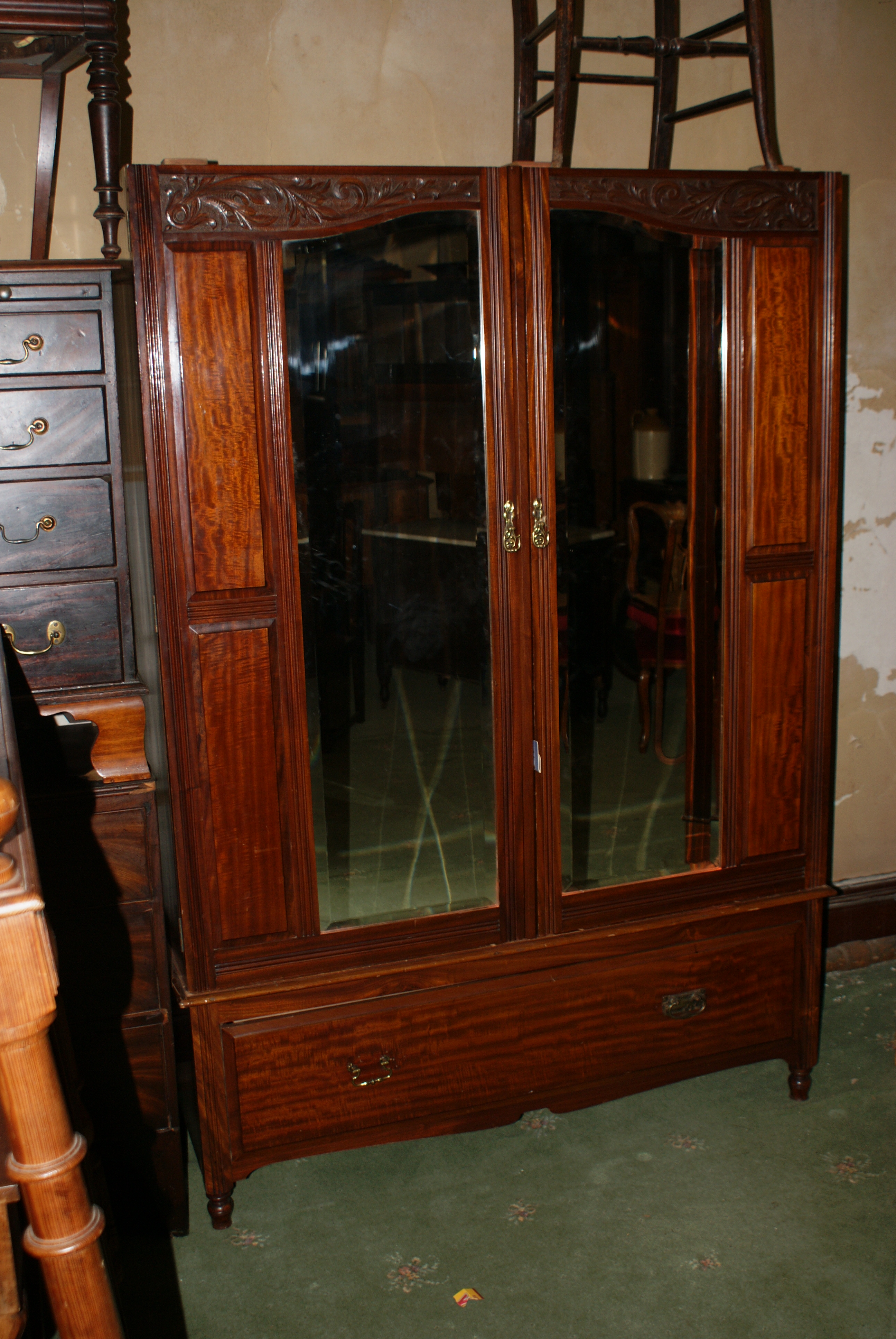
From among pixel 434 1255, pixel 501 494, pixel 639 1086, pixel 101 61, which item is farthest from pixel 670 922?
pixel 101 61

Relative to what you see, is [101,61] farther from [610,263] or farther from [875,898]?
[875,898]

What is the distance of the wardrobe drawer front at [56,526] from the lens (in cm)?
176

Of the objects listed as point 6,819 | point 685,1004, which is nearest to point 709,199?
point 685,1004

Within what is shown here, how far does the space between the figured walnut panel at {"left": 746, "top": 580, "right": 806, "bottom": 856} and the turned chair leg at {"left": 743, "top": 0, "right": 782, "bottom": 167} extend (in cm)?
82

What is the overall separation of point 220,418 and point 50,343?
29cm

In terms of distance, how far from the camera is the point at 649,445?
2023 millimetres

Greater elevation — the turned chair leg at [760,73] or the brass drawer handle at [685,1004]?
the turned chair leg at [760,73]

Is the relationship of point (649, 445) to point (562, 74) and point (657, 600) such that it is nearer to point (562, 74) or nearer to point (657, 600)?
point (657, 600)

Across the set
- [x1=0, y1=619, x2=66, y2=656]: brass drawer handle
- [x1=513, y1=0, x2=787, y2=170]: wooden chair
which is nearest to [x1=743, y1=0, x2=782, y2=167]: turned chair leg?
[x1=513, y1=0, x2=787, y2=170]: wooden chair

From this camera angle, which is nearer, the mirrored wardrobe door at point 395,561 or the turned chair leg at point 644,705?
the mirrored wardrobe door at point 395,561

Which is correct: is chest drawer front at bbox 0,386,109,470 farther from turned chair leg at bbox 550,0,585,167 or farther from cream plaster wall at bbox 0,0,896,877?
turned chair leg at bbox 550,0,585,167

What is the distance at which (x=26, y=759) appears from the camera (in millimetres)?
1794

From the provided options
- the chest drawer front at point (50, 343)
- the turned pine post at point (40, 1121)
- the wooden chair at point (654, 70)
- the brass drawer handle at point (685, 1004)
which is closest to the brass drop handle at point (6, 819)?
the turned pine post at point (40, 1121)

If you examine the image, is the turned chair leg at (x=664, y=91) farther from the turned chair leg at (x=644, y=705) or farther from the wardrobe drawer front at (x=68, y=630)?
the wardrobe drawer front at (x=68, y=630)
